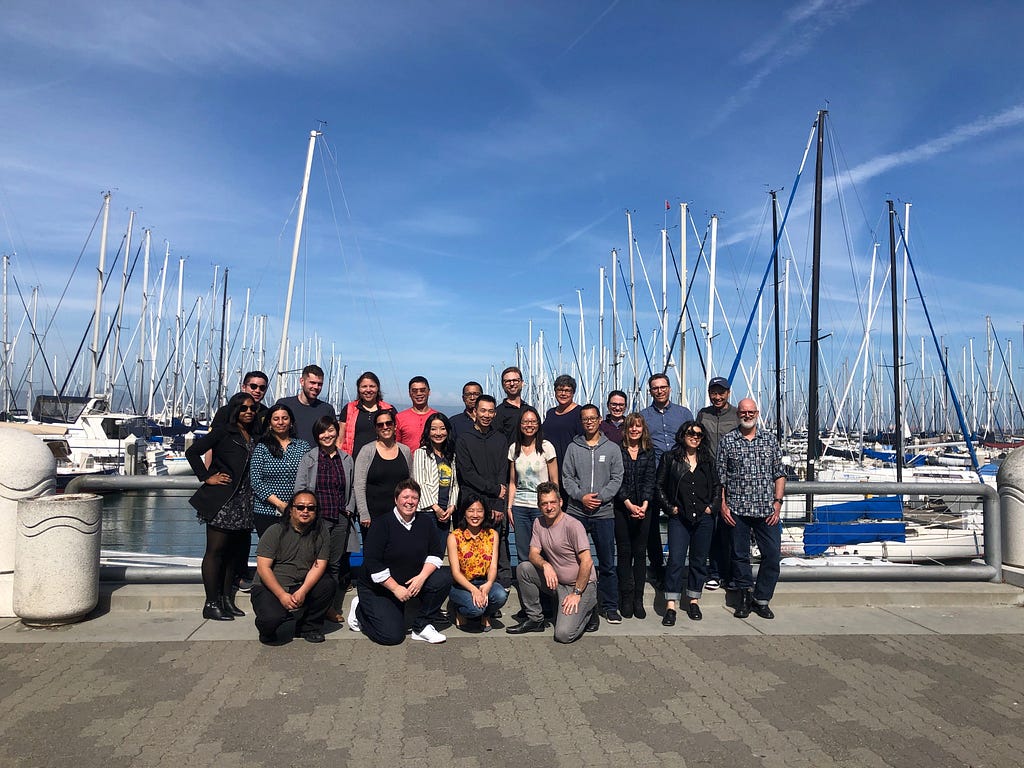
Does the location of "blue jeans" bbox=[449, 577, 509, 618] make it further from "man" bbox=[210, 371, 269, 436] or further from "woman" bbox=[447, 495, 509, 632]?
"man" bbox=[210, 371, 269, 436]

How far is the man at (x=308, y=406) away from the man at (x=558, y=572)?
231 centimetres

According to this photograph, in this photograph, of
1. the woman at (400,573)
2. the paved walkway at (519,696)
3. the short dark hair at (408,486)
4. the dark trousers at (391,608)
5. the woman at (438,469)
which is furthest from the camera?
the woman at (438,469)

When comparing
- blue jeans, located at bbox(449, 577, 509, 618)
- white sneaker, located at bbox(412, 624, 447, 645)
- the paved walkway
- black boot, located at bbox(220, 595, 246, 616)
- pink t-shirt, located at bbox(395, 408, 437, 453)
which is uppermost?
pink t-shirt, located at bbox(395, 408, 437, 453)

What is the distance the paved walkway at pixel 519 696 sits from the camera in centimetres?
410

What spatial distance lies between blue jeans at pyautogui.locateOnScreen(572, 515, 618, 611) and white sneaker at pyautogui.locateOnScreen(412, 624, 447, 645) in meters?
1.58

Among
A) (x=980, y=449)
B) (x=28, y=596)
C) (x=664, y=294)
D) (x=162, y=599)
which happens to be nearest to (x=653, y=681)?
(x=162, y=599)

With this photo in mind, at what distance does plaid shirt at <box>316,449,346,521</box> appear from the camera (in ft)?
21.0

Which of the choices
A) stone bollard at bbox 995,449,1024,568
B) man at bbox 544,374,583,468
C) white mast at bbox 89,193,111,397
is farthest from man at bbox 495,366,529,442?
white mast at bbox 89,193,111,397

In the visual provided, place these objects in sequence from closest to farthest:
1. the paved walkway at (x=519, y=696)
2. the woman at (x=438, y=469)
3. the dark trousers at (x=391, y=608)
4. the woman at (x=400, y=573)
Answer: the paved walkway at (x=519, y=696), the dark trousers at (x=391, y=608), the woman at (x=400, y=573), the woman at (x=438, y=469)

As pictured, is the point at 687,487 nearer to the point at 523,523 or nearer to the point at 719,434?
the point at 719,434

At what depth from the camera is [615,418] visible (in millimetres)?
7852

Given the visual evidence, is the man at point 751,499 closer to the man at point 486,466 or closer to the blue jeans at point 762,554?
the blue jeans at point 762,554

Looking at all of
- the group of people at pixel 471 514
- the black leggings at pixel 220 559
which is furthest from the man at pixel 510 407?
the black leggings at pixel 220 559

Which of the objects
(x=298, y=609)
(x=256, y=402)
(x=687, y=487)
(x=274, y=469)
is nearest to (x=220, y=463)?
(x=274, y=469)
